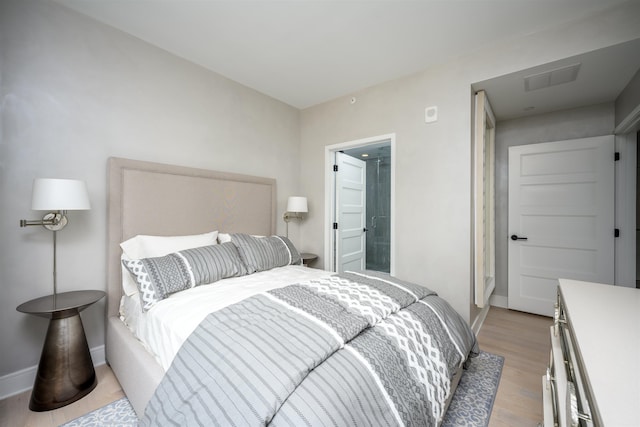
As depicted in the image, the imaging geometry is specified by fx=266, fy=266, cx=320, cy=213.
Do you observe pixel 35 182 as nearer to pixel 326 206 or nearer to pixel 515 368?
pixel 326 206

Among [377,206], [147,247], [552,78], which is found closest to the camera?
[147,247]

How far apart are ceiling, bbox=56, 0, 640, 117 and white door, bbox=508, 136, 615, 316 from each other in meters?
0.88

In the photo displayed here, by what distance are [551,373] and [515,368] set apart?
0.89 meters

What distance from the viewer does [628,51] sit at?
1.96m

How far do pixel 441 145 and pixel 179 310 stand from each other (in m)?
2.62

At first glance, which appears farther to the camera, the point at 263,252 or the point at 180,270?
the point at 263,252

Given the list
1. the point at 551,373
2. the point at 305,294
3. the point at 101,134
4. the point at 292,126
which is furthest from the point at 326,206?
the point at 551,373

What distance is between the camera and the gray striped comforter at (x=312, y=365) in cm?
94

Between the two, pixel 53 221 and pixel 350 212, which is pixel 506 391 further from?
pixel 53 221

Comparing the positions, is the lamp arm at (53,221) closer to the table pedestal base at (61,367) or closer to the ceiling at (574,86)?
the table pedestal base at (61,367)

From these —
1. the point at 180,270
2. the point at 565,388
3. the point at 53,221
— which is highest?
the point at 53,221

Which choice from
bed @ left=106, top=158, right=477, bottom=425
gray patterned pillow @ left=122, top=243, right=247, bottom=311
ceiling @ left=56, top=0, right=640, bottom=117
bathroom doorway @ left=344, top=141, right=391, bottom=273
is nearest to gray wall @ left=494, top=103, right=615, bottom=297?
ceiling @ left=56, top=0, right=640, bottom=117

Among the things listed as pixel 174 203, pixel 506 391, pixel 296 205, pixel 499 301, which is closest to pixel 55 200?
pixel 174 203

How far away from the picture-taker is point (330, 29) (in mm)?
2184
